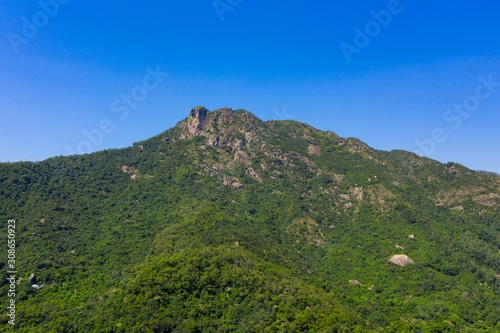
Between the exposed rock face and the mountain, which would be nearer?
the mountain

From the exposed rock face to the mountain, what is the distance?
556 mm

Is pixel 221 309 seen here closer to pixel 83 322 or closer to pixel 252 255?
pixel 252 255

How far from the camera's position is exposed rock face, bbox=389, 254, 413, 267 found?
142m

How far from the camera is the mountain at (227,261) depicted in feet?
281

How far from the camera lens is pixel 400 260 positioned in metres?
143

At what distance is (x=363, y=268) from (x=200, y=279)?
317 ft

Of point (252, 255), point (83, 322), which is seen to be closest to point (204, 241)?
point (252, 255)

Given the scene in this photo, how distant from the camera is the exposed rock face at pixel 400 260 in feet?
465

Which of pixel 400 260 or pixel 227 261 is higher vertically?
pixel 227 261

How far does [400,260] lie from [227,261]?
97.9 meters

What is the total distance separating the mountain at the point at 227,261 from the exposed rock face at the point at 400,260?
556mm

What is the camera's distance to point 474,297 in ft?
393

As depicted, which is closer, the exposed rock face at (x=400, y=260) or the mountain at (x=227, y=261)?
the mountain at (x=227, y=261)

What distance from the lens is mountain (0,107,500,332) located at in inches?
3366
